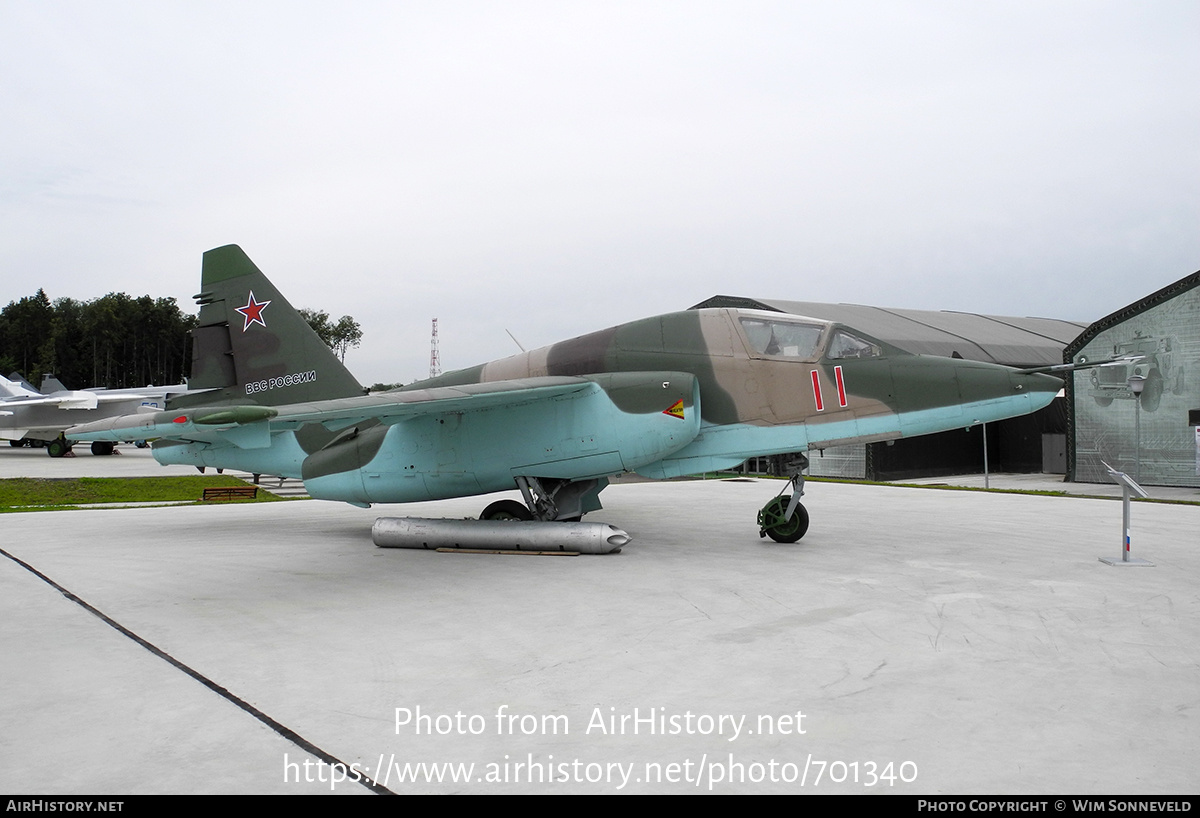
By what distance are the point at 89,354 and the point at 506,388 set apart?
90202mm

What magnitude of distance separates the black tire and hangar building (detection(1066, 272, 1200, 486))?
17.0 meters

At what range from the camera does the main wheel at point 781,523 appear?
34.7ft

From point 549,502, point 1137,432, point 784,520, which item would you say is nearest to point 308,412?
point 549,502

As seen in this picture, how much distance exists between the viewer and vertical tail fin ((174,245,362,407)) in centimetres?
1209

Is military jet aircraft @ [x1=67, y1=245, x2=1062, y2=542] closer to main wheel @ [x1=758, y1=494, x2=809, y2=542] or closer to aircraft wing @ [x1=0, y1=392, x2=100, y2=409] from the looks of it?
main wheel @ [x1=758, y1=494, x2=809, y2=542]

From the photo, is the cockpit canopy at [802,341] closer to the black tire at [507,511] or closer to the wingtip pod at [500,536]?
the wingtip pod at [500,536]

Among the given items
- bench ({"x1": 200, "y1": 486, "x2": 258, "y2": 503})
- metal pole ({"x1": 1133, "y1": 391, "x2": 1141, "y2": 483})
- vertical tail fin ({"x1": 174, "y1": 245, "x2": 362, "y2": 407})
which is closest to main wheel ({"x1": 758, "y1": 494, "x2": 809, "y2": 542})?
vertical tail fin ({"x1": 174, "y1": 245, "x2": 362, "y2": 407})

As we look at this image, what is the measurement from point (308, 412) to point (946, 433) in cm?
2457

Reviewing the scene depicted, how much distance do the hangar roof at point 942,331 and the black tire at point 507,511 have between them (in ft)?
52.8

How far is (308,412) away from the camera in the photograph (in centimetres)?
771

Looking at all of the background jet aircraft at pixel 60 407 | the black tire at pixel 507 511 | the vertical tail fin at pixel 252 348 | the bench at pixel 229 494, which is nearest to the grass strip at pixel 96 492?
the bench at pixel 229 494

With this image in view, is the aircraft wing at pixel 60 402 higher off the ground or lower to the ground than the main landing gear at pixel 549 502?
higher

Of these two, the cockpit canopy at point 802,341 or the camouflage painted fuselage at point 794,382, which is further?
the cockpit canopy at point 802,341
